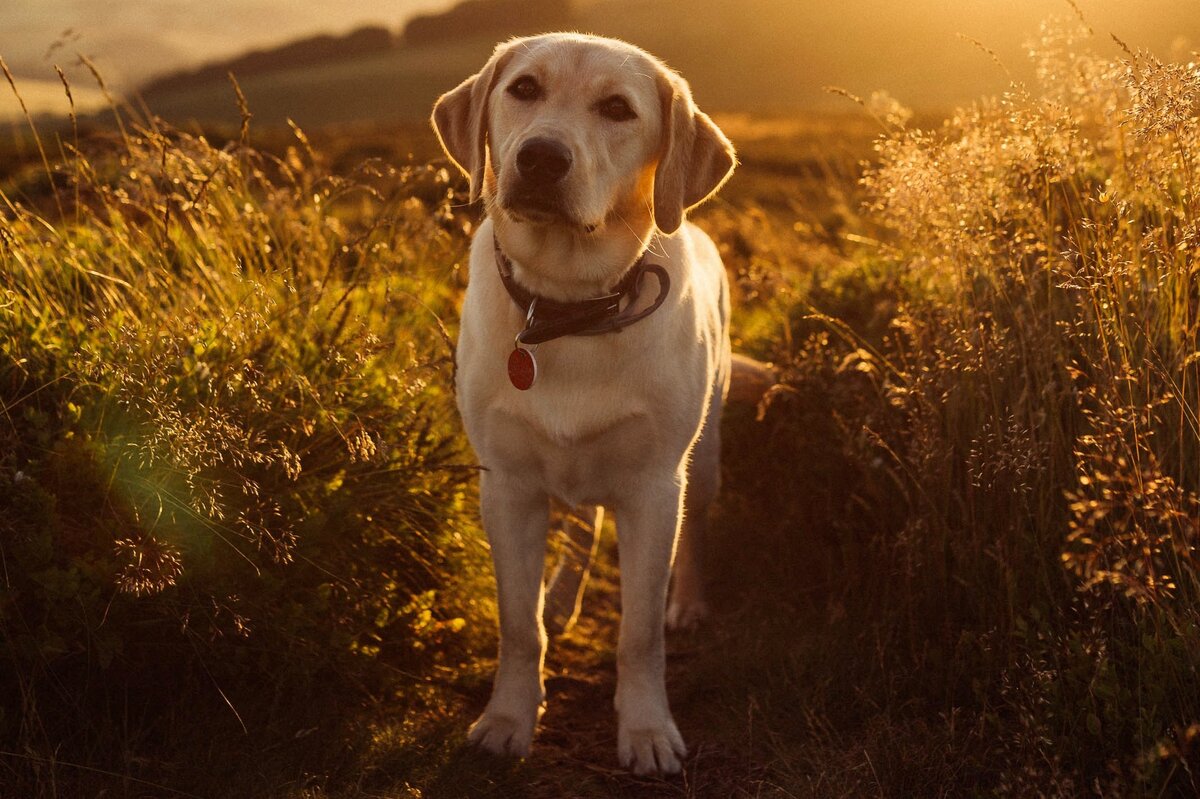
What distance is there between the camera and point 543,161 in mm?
2793

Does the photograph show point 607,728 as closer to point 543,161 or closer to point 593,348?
point 593,348

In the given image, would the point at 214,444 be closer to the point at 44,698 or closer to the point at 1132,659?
the point at 44,698

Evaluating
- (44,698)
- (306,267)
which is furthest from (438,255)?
(44,698)

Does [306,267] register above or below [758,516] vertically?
above

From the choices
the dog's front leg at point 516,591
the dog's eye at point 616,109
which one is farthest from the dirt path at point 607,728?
the dog's eye at point 616,109

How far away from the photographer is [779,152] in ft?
107

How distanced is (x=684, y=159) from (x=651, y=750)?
1.73 metres

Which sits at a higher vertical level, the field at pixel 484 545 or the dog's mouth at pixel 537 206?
the dog's mouth at pixel 537 206

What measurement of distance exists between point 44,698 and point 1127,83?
3.06 metres

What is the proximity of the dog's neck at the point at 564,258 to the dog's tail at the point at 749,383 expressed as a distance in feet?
5.88

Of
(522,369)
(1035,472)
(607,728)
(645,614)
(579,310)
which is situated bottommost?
(607,728)

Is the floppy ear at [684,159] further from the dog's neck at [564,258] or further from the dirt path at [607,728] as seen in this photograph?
the dirt path at [607,728]

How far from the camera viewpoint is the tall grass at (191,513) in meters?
2.57

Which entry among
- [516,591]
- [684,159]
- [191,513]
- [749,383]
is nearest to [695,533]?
[749,383]
